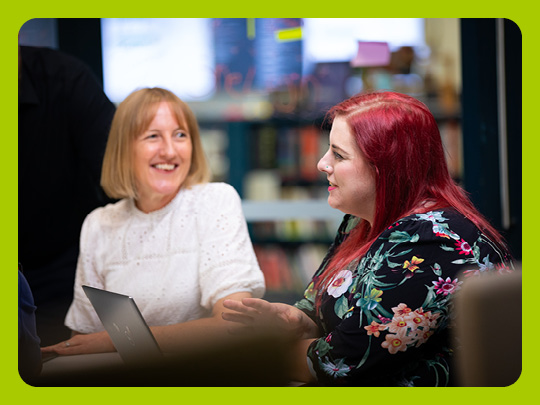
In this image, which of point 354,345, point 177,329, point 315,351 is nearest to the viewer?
point 354,345

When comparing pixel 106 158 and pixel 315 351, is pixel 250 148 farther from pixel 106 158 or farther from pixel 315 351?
pixel 315 351

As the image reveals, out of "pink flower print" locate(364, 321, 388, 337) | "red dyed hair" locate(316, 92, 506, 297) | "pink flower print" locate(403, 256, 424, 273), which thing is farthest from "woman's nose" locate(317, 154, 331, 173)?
"pink flower print" locate(364, 321, 388, 337)

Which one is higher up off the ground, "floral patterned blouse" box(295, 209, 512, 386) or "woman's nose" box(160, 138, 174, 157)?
"woman's nose" box(160, 138, 174, 157)

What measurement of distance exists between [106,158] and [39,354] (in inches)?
29.9

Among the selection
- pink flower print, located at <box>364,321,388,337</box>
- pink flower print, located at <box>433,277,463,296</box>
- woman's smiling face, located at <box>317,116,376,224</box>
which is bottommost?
pink flower print, located at <box>364,321,388,337</box>

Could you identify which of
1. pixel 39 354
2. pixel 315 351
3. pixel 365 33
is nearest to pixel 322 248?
pixel 315 351

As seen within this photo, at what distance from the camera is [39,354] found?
7.93 feet

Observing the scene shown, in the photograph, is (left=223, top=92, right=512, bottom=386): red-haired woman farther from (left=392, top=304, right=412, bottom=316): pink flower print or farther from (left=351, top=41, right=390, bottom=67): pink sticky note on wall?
(left=351, top=41, right=390, bottom=67): pink sticky note on wall

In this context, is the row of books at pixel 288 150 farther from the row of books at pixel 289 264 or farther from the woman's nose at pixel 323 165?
the row of books at pixel 289 264

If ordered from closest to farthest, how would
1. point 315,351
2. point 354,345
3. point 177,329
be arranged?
point 354,345 < point 315,351 < point 177,329

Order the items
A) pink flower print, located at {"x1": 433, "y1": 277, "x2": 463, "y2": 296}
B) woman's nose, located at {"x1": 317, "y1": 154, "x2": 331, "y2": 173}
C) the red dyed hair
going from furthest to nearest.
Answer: woman's nose, located at {"x1": 317, "y1": 154, "x2": 331, "y2": 173} < the red dyed hair < pink flower print, located at {"x1": 433, "y1": 277, "x2": 463, "y2": 296}

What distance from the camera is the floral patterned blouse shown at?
6.43 ft

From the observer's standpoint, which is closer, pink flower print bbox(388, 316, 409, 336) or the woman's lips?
pink flower print bbox(388, 316, 409, 336)

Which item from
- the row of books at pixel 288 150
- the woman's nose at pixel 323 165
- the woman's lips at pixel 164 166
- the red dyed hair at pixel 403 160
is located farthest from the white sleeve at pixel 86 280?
the red dyed hair at pixel 403 160
